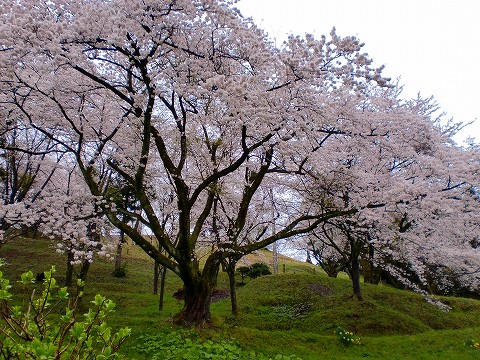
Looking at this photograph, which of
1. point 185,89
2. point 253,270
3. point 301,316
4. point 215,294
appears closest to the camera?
point 185,89

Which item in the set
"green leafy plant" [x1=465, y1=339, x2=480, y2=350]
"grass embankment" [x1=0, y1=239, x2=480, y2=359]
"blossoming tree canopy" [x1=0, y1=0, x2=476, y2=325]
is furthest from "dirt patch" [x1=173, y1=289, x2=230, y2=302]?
"green leafy plant" [x1=465, y1=339, x2=480, y2=350]

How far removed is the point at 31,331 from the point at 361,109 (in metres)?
13.3

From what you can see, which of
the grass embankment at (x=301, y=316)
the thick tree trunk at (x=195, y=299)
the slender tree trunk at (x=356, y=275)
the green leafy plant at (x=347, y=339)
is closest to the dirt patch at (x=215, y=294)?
the grass embankment at (x=301, y=316)

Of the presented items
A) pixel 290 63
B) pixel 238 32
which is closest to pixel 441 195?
pixel 290 63

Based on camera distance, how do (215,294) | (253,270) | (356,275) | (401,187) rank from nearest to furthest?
(401,187) < (356,275) < (215,294) < (253,270)

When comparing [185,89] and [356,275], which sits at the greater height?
[185,89]

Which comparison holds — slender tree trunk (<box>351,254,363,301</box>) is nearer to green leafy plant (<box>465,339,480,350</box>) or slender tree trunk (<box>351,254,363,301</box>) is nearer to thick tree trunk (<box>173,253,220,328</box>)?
green leafy plant (<box>465,339,480,350</box>)

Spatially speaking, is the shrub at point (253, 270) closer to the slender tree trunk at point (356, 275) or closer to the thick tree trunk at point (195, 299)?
the slender tree trunk at point (356, 275)

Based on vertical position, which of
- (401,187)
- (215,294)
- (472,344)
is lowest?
(472,344)

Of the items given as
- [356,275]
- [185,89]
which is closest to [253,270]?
[356,275]

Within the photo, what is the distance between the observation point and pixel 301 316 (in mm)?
16062

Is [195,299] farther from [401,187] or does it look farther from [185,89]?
[401,187]

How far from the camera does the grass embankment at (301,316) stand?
407 inches

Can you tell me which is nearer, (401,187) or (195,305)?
(195,305)
